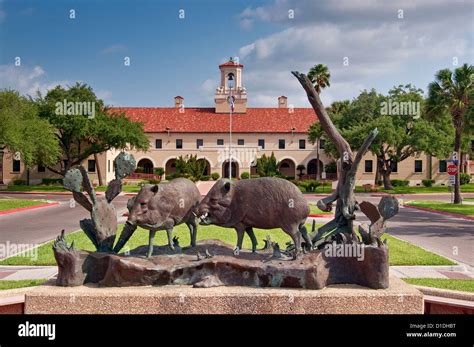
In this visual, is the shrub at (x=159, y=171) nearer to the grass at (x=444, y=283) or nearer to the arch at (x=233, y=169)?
the arch at (x=233, y=169)

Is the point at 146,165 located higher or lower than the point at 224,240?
higher

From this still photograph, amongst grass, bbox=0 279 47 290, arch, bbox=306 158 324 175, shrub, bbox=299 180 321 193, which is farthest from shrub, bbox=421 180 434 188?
grass, bbox=0 279 47 290

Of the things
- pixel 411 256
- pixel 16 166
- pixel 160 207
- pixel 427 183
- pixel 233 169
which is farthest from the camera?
pixel 233 169

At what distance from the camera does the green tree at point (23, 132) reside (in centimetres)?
3034

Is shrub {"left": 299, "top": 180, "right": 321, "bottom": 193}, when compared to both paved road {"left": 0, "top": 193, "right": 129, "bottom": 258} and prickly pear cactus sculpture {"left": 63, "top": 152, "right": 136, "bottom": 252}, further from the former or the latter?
prickly pear cactus sculpture {"left": 63, "top": 152, "right": 136, "bottom": 252}

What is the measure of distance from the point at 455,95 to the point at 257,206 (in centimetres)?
2781

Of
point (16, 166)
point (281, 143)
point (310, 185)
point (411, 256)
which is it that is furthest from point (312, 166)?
point (411, 256)

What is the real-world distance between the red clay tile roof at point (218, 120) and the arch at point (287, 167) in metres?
4.13

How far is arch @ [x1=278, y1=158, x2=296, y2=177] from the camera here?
60.3 m

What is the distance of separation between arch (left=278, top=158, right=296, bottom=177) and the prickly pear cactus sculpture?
5362cm

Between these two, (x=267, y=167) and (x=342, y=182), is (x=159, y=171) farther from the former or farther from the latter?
(x=342, y=182)

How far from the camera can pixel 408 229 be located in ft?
62.7

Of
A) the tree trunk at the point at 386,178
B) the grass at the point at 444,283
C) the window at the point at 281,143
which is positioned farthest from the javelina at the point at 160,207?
the window at the point at 281,143
